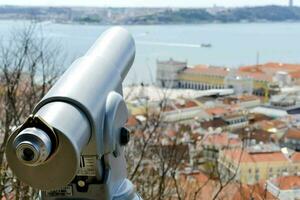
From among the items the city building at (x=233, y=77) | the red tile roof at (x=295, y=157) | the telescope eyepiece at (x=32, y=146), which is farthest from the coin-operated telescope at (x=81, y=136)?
the city building at (x=233, y=77)

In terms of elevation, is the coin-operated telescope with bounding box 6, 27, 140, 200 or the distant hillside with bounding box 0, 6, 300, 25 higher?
the coin-operated telescope with bounding box 6, 27, 140, 200

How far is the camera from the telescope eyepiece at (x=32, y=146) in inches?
25.0

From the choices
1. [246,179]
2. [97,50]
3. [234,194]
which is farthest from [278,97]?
[97,50]

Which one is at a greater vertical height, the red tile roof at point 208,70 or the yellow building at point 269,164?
the yellow building at point 269,164

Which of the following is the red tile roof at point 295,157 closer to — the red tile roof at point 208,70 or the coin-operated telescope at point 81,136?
the coin-operated telescope at point 81,136

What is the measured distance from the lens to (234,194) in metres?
4.47

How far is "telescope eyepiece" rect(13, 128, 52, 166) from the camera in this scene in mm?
635

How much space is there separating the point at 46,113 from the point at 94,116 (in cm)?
8

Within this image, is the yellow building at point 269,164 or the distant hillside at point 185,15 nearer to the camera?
the yellow building at point 269,164

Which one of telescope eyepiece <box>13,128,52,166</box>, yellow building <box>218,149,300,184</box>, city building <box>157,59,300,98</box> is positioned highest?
telescope eyepiece <box>13,128,52,166</box>

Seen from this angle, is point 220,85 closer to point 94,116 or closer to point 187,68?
point 187,68

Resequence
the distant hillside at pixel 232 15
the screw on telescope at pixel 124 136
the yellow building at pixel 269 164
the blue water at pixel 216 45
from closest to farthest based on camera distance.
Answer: the screw on telescope at pixel 124 136 < the yellow building at pixel 269 164 < the blue water at pixel 216 45 < the distant hillside at pixel 232 15

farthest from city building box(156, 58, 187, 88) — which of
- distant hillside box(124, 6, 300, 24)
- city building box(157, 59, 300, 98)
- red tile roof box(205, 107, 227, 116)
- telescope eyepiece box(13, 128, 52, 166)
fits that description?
telescope eyepiece box(13, 128, 52, 166)

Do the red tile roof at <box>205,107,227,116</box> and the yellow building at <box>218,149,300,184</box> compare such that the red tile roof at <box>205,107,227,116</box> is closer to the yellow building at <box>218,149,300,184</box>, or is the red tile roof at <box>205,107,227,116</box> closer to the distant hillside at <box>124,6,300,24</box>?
the yellow building at <box>218,149,300,184</box>
